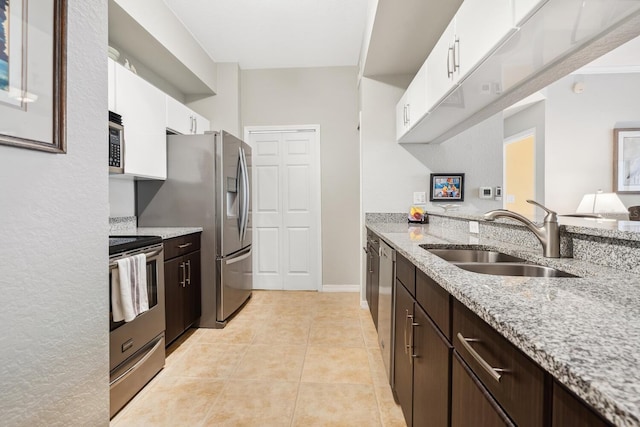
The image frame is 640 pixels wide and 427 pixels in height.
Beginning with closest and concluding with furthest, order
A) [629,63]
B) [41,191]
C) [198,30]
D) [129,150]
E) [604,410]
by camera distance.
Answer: [604,410] < [41,191] < [629,63] < [129,150] < [198,30]

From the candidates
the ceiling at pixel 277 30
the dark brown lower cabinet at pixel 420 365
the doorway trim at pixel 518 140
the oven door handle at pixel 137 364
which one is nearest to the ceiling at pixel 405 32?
the ceiling at pixel 277 30

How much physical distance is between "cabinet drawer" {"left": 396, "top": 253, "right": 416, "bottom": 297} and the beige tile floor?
0.75 meters

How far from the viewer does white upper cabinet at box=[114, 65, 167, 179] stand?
2.30 meters

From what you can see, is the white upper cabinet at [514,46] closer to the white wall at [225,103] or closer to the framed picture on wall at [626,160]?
the framed picture on wall at [626,160]

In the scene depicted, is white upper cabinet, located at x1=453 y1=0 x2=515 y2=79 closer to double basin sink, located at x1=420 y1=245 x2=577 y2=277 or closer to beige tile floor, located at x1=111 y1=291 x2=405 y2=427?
double basin sink, located at x1=420 y1=245 x2=577 y2=277

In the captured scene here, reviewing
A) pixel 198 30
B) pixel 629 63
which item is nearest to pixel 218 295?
pixel 198 30

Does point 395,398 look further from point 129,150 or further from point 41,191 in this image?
point 129,150

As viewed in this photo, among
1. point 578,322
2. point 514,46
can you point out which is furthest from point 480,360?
point 514,46

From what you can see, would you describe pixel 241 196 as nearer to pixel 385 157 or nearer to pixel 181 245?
pixel 181 245

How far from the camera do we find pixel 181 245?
2.55 metres

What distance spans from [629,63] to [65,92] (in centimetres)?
214

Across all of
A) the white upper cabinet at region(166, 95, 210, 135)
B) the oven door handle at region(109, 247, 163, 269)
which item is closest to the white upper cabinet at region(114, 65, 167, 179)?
the white upper cabinet at region(166, 95, 210, 135)

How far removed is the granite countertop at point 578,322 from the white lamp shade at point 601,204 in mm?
613

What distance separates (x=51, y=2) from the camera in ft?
2.95
